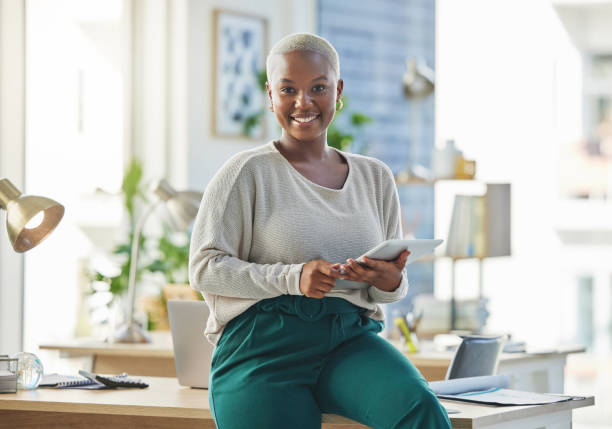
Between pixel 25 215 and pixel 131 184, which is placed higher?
pixel 131 184

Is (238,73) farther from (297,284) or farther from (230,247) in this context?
(297,284)

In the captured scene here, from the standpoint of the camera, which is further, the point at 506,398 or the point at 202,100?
the point at 202,100

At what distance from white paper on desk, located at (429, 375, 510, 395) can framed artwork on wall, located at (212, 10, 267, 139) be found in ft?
10.6

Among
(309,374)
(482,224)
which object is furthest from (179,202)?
(309,374)

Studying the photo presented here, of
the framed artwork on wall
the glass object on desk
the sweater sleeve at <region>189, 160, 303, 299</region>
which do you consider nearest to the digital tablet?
the sweater sleeve at <region>189, 160, 303, 299</region>

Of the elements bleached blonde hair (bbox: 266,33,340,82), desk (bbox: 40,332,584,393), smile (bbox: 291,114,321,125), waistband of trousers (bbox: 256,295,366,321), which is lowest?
desk (bbox: 40,332,584,393)

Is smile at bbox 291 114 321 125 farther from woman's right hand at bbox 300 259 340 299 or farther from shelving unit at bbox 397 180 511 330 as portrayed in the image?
shelving unit at bbox 397 180 511 330

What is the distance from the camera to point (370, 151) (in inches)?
227

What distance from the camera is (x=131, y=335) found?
3.51m

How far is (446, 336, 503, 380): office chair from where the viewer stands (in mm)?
2432

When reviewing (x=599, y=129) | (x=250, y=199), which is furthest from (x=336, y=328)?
(x=599, y=129)

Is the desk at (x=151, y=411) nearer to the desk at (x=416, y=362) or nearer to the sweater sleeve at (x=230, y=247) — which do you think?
the sweater sleeve at (x=230, y=247)

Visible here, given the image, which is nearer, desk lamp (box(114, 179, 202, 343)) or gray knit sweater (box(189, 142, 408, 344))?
gray knit sweater (box(189, 142, 408, 344))

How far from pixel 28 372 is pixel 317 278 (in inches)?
42.1
